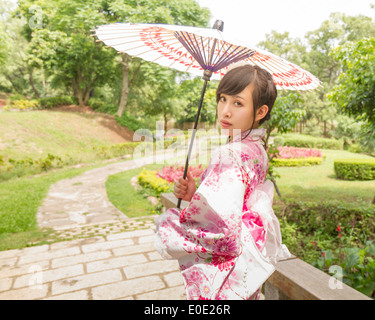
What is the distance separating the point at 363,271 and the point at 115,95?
2883 cm

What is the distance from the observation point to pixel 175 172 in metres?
9.64

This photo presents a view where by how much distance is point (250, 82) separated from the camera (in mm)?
1640

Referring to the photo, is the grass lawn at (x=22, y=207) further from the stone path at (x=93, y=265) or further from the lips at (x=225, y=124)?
the lips at (x=225, y=124)

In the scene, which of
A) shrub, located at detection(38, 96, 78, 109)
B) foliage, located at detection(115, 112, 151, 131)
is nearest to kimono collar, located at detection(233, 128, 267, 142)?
foliage, located at detection(115, 112, 151, 131)

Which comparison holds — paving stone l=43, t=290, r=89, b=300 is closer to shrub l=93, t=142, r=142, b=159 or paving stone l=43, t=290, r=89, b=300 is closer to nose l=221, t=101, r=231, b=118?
nose l=221, t=101, r=231, b=118

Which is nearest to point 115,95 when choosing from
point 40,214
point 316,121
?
point 316,121

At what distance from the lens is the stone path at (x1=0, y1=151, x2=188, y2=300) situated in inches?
125

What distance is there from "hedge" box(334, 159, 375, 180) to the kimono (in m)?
10.2

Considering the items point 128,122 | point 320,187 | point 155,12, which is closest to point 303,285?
point 320,187

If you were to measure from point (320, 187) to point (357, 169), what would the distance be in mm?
2253

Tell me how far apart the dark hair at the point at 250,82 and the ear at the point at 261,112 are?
3 centimetres

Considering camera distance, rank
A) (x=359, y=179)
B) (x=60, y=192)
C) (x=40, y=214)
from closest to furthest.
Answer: (x=40, y=214)
(x=60, y=192)
(x=359, y=179)

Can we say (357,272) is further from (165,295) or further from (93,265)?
(93,265)
